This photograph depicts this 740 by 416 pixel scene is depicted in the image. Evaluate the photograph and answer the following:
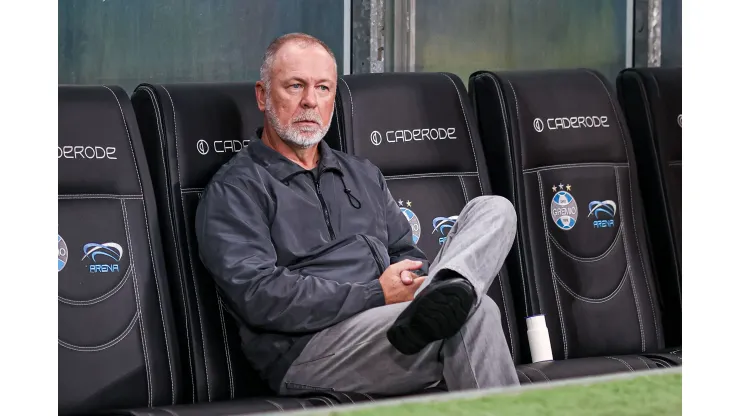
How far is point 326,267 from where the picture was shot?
2516 millimetres

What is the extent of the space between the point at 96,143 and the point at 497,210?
917mm

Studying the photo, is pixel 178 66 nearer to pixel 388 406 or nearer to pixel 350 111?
pixel 350 111

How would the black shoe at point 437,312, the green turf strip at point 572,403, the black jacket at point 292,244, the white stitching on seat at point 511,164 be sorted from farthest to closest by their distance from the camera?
the white stitching on seat at point 511,164, the black jacket at point 292,244, the black shoe at point 437,312, the green turf strip at point 572,403

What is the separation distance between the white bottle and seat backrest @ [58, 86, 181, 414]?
3.00 ft

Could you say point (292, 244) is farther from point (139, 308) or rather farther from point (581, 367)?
point (581, 367)

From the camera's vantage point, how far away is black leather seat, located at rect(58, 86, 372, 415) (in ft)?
7.87

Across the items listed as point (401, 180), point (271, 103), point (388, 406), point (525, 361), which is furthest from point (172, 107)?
point (388, 406)

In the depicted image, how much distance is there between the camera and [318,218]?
100 inches

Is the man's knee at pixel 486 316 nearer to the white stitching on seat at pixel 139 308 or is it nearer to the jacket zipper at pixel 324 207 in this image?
the jacket zipper at pixel 324 207

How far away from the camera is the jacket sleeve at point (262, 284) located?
237 centimetres

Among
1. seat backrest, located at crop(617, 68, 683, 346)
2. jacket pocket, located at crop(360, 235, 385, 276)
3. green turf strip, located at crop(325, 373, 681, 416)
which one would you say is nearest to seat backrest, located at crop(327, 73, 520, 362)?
jacket pocket, located at crop(360, 235, 385, 276)

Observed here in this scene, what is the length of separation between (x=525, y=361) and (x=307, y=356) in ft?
2.54

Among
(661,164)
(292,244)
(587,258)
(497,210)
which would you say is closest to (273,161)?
(292,244)

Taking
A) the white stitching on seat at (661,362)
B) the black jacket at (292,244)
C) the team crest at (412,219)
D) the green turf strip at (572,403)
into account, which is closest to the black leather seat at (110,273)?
the black jacket at (292,244)
